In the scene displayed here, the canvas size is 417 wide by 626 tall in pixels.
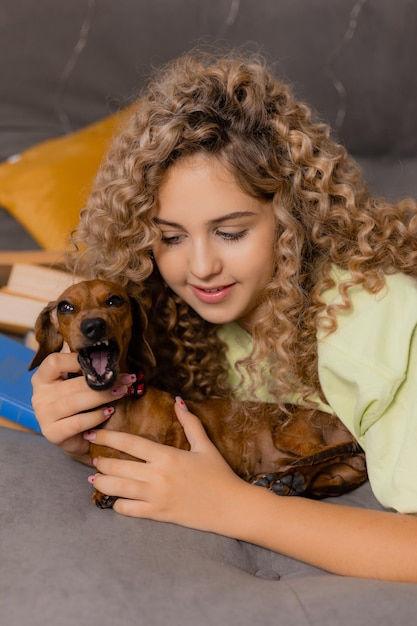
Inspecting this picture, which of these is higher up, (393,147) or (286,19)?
(286,19)

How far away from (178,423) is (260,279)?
28 centimetres

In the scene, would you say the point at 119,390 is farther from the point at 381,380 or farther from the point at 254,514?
the point at 381,380

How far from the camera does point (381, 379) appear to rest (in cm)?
121

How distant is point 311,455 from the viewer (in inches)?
50.6

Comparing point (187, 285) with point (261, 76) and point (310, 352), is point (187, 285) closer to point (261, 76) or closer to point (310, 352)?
point (310, 352)

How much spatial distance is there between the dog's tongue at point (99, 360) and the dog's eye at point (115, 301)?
9cm

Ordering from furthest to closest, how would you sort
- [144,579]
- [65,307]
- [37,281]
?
[37,281], [65,307], [144,579]

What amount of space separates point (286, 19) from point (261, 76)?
1166mm

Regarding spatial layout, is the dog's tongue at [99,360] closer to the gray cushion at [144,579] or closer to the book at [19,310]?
the gray cushion at [144,579]

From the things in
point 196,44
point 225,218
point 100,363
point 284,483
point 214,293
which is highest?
point 196,44

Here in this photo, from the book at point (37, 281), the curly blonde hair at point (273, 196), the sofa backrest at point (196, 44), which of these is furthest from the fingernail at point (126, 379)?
the sofa backrest at point (196, 44)

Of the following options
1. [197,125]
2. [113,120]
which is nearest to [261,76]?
[197,125]

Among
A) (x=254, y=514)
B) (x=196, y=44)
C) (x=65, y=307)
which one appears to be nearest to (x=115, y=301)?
(x=65, y=307)

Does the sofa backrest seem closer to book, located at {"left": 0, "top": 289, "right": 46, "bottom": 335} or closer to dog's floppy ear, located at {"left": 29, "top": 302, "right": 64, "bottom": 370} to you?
book, located at {"left": 0, "top": 289, "right": 46, "bottom": 335}
